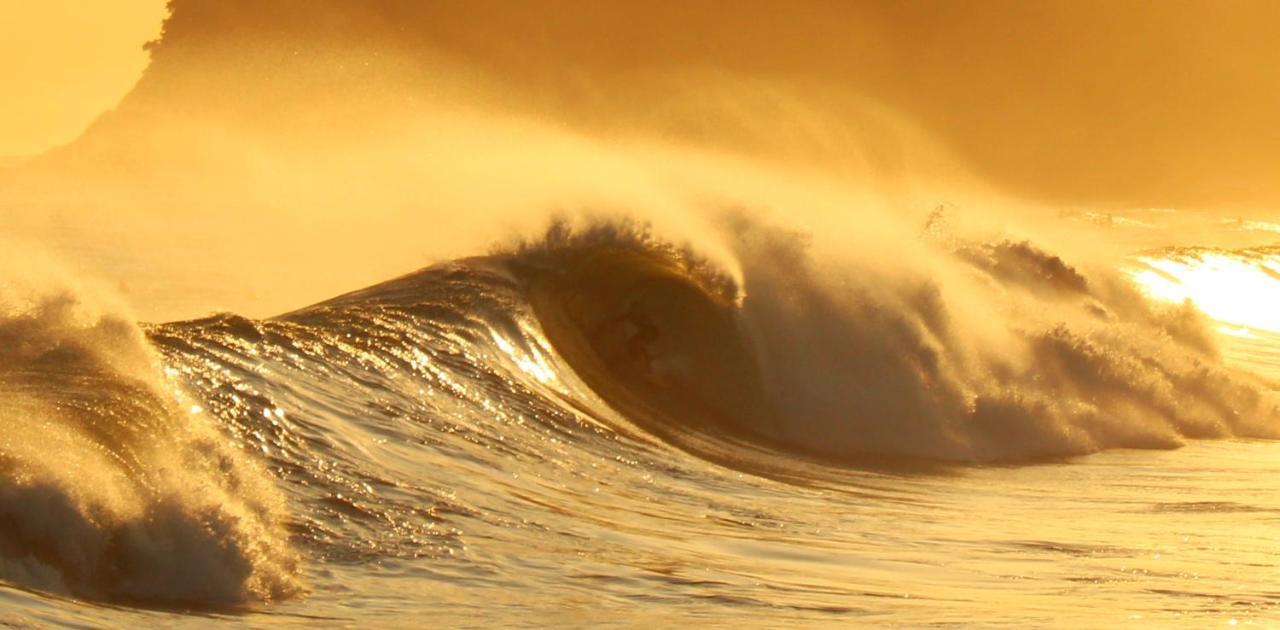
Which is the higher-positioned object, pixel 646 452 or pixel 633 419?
pixel 633 419

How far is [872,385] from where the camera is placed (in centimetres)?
Answer: 1767

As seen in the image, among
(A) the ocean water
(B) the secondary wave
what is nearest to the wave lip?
(A) the ocean water

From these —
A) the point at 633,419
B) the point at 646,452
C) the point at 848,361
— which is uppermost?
the point at 848,361

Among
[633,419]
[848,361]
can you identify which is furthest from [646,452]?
[848,361]

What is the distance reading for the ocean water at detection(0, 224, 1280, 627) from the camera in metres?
9.39

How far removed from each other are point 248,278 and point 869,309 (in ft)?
48.6

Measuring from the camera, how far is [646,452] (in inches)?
583

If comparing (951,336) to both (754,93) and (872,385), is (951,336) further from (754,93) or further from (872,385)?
Answer: (754,93)

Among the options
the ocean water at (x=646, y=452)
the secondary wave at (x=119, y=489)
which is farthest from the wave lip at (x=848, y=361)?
the secondary wave at (x=119, y=489)

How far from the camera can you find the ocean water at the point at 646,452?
9.39 metres

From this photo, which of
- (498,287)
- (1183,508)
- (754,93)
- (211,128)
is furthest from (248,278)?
(754,93)

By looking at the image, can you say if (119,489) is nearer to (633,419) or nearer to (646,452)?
(646,452)

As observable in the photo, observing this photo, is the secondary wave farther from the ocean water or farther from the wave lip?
the wave lip

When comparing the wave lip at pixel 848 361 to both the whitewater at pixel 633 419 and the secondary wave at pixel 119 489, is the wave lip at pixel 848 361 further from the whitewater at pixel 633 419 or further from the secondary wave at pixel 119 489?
the secondary wave at pixel 119 489
